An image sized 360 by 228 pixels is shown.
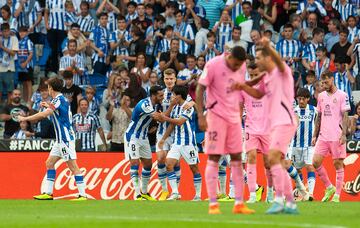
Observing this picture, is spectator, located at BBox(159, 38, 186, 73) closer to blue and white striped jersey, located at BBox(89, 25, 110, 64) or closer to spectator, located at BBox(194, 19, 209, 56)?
spectator, located at BBox(194, 19, 209, 56)

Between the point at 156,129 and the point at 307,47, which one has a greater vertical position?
the point at 307,47

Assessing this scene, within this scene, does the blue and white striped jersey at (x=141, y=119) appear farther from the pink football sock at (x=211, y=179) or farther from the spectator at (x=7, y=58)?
the spectator at (x=7, y=58)

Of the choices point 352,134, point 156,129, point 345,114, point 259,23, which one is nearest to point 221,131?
point 345,114

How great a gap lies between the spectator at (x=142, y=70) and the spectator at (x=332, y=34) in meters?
5.22

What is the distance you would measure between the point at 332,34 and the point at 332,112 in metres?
8.87

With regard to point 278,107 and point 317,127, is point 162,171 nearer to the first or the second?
point 317,127

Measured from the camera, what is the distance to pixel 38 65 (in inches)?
1356

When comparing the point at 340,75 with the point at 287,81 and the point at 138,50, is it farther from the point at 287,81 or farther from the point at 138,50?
the point at 287,81

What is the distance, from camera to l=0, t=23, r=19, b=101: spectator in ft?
109

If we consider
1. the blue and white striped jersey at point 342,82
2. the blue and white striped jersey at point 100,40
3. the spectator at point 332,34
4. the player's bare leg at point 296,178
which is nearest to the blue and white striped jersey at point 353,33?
the spectator at point 332,34

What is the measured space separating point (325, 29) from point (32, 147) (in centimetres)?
1012

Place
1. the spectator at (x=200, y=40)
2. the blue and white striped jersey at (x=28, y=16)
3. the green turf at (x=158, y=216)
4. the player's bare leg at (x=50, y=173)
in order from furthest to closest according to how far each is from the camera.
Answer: the blue and white striped jersey at (x=28, y=16)
the spectator at (x=200, y=40)
the player's bare leg at (x=50, y=173)
the green turf at (x=158, y=216)

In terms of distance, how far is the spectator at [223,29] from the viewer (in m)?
33.5

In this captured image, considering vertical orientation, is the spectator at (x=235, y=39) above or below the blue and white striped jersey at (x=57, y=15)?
below
